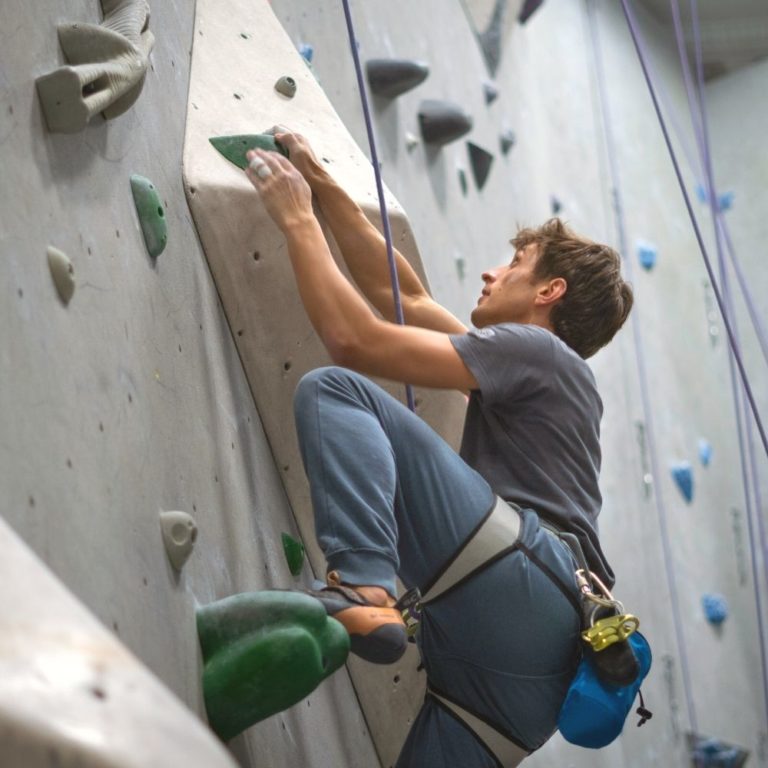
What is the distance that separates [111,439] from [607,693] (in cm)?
59

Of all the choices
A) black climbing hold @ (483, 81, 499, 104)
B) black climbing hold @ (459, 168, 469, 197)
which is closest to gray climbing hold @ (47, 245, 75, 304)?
black climbing hold @ (459, 168, 469, 197)

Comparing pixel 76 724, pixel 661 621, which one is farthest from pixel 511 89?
pixel 76 724

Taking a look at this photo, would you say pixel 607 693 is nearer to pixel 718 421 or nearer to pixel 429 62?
pixel 429 62

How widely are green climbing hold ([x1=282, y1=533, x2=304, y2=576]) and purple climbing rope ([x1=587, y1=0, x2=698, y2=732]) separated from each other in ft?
7.70

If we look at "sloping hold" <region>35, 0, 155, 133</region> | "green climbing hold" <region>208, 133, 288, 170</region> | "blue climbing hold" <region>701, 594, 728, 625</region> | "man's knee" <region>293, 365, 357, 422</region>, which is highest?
"sloping hold" <region>35, 0, 155, 133</region>

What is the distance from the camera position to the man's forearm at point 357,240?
5.72ft

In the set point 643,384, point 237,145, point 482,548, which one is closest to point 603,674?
point 482,548

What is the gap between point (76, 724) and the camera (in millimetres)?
681

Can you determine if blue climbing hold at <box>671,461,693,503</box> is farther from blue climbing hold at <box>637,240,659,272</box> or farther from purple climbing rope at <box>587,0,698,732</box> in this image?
blue climbing hold at <box>637,240,659,272</box>

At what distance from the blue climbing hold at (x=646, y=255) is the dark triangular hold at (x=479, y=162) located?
1526 mm

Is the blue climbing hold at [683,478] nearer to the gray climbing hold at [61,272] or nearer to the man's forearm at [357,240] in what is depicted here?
the man's forearm at [357,240]

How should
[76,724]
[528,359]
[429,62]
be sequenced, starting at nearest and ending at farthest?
1. [76,724]
2. [528,359]
3. [429,62]

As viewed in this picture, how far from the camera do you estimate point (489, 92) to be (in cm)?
327

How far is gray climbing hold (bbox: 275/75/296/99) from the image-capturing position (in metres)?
1.89
